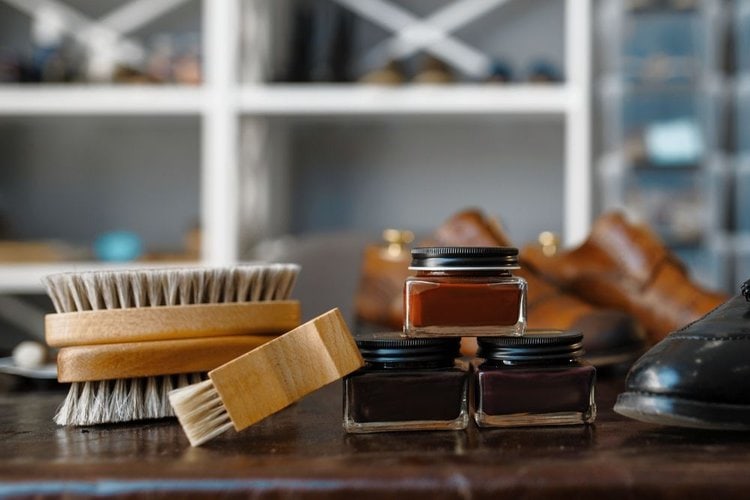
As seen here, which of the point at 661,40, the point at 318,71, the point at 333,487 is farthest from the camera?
the point at 661,40

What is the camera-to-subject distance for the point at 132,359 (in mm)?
469

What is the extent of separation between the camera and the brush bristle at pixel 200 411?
1.33 ft

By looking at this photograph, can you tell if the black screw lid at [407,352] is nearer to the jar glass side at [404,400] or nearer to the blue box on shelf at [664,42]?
the jar glass side at [404,400]

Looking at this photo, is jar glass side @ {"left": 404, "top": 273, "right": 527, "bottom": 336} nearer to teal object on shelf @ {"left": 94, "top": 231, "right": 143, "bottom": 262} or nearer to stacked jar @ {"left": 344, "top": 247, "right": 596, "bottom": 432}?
stacked jar @ {"left": 344, "top": 247, "right": 596, "bottom": 432}

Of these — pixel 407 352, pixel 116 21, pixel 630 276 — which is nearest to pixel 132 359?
pixel 407 352

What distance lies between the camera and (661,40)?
253cm

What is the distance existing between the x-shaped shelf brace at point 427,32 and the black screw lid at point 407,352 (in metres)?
2.14

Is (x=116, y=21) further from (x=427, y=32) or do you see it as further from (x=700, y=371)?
(x=700, y=371)

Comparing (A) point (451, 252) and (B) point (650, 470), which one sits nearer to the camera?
(B) point (650, 470)

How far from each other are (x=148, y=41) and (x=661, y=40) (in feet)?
5.24

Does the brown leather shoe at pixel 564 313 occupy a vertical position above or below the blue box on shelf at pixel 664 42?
below

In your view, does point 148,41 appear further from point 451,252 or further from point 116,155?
point 451,252

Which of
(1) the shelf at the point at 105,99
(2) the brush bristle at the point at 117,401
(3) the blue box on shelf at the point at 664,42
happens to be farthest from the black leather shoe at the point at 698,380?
(3) the blue box on shelf at the point at 664,42

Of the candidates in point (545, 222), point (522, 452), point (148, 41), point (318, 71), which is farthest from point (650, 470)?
point (148, 41)
